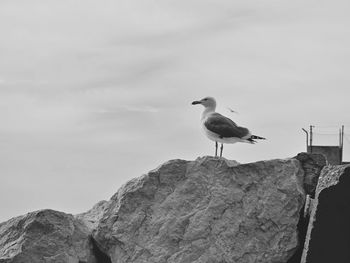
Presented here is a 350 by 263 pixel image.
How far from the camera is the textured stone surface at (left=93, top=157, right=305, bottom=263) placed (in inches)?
356

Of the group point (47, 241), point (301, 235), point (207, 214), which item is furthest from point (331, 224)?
point (47, 241)

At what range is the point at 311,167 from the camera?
9.66 m

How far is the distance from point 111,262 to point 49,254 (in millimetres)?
737

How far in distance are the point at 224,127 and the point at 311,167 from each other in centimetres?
173

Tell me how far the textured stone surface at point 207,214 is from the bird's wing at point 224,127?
1539 millimetres

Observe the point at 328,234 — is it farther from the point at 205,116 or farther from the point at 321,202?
the point at 205,116

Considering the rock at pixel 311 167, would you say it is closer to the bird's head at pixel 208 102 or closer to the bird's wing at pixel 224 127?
the bird's wing at pixel 224 127

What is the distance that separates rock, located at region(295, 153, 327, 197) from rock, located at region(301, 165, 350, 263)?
84cm

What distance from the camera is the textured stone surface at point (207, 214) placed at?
9.05m

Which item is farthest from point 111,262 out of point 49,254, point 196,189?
point 196,189

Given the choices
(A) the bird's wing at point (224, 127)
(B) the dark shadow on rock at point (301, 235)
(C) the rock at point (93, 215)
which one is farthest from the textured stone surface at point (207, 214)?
(A) the bird's wing at point (224, 127)

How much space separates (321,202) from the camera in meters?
8.70

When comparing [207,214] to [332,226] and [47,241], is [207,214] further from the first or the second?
[47,241]

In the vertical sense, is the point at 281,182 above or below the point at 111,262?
above
